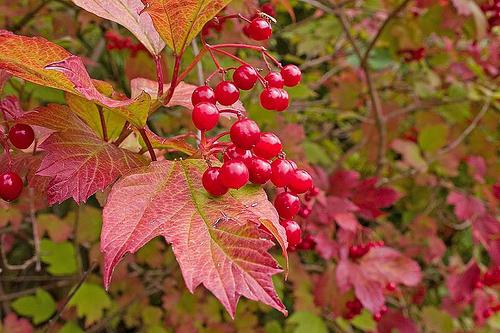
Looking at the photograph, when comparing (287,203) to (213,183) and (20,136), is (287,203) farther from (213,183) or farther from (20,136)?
(20,136)

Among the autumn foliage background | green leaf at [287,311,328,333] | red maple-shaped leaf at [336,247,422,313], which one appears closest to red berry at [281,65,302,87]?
the autumn foliage background

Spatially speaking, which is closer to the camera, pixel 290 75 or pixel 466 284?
pixel 290 75

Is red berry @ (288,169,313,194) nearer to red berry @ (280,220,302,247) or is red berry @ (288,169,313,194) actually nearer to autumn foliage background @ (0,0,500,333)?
red berry @ (280,220,302,247)

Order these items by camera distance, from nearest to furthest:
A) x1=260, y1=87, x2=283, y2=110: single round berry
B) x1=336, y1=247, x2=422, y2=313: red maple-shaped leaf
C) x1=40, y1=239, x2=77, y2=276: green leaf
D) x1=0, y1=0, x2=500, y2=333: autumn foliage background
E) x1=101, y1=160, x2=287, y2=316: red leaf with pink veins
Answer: x1=101, y1=160, x2=287, y2=316: red leaf with pink veins → x1=260, y1=87, x2=283, y2=110: single round berry → x1=336, y1=247, x2=422, y2=313: red maple-shaped leaf → x1=0, y1=0, x2=500, y2=333: autumn foliage background → x1=40, y1=239, x2=77, y2=276: green leaf

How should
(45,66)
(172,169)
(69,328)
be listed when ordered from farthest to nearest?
(69,328)
(172,169)
(45,66)

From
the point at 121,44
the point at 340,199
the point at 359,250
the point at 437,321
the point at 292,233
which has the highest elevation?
the point at 292,233

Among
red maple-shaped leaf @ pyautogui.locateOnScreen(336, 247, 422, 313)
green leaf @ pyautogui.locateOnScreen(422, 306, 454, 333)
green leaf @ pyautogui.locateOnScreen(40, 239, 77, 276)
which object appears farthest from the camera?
green leaf @ pyautogui.locateOnScreen(422, 306, 454, 333)

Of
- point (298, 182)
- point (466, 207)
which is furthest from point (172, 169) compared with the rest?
point (466, 207)
